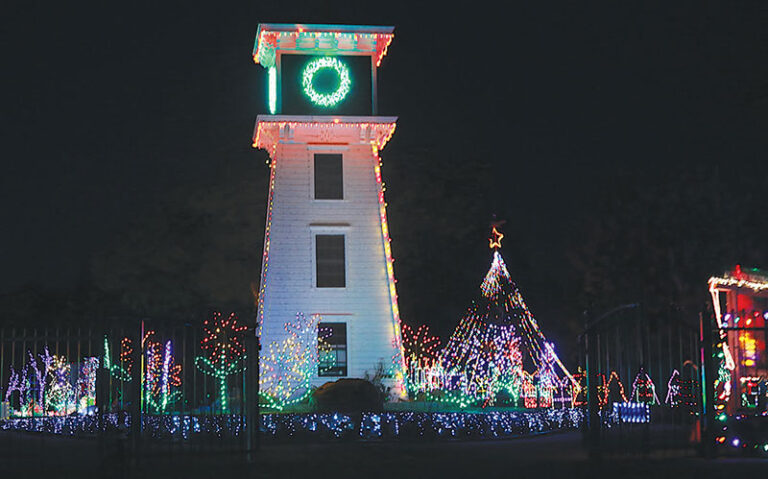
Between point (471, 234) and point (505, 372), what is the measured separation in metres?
10.1

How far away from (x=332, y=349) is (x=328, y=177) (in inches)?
194

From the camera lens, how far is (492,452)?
19531mm

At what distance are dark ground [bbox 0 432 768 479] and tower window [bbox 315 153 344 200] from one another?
472 inches

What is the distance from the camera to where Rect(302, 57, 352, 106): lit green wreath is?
31.6 metres

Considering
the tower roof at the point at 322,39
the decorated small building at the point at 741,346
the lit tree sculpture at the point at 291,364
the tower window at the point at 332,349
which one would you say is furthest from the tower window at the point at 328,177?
the decorated small building at the point at 741,346

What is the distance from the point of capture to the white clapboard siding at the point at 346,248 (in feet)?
101

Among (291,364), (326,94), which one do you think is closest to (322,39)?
(326,94)

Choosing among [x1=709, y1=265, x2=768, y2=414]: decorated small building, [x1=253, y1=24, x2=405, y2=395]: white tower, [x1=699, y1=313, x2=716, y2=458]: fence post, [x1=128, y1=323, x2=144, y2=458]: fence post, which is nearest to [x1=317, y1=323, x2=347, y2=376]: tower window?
[x1=253, y1=24, x2=405, y2=395]: white tower

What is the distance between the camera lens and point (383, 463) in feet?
57.5

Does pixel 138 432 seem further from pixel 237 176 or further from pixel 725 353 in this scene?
pixel 237 176

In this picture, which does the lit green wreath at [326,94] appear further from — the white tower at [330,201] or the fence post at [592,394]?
the fence post at [592,394]

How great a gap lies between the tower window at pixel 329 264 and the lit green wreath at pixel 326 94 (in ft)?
13.0

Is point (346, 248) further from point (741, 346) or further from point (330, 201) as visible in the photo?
point (741, 346)

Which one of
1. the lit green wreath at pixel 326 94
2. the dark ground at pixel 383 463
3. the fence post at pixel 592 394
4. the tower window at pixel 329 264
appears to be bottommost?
the dark ground at pixel 383 463
